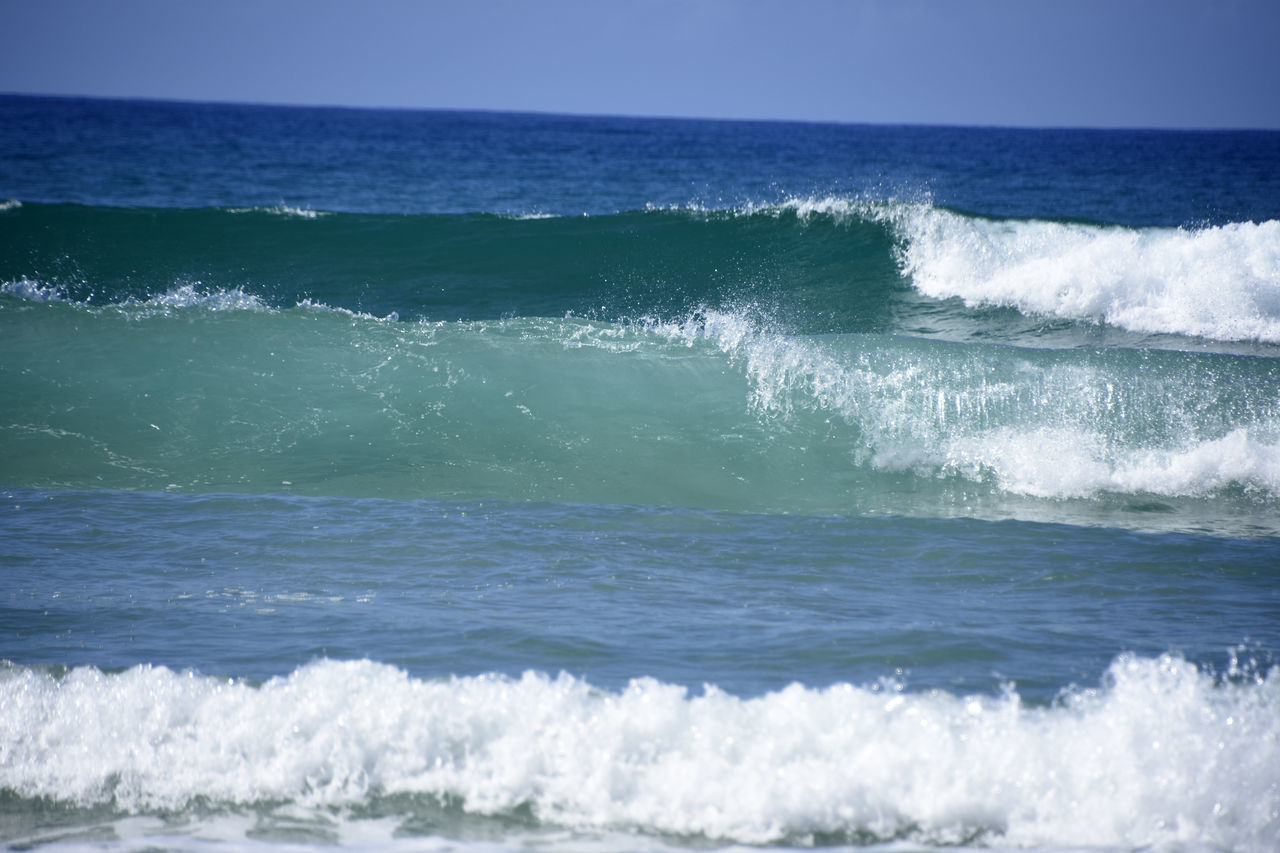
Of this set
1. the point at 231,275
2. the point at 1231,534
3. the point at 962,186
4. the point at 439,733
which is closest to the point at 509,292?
the point at 231,275

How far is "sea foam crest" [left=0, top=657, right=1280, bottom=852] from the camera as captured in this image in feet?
10.5

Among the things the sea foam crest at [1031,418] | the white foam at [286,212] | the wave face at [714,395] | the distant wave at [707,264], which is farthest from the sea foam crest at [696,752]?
the white foam at [286,212]

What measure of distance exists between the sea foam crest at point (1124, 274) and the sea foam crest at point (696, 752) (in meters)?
8.99

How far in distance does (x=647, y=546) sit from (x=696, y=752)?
214 centimetres

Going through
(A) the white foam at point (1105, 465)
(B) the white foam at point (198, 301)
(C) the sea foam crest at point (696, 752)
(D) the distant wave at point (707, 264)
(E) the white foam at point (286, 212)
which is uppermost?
(E) the white foam at point (286, 212)

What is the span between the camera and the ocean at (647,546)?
10.8 ft

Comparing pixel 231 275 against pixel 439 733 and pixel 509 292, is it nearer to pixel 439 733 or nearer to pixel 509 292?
pixel 509 292

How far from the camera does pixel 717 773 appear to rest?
330 cm

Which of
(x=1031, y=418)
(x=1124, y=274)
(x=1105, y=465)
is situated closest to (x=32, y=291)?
(x=1031, y=418)

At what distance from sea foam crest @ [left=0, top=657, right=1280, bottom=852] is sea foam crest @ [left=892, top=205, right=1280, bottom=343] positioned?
354 inches

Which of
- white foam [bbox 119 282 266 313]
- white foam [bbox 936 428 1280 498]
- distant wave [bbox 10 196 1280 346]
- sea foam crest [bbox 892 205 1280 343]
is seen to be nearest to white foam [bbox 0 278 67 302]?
distant wave [bbox 10 196 1280 346]

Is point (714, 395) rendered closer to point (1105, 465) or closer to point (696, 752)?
point (1105, 465)

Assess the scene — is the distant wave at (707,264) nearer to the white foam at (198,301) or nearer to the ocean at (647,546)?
the ocean at (647,546)

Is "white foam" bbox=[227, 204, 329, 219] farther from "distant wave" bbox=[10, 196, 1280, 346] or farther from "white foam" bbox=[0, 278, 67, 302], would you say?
"white foam" bbox=[0, 278, 67, 302]
